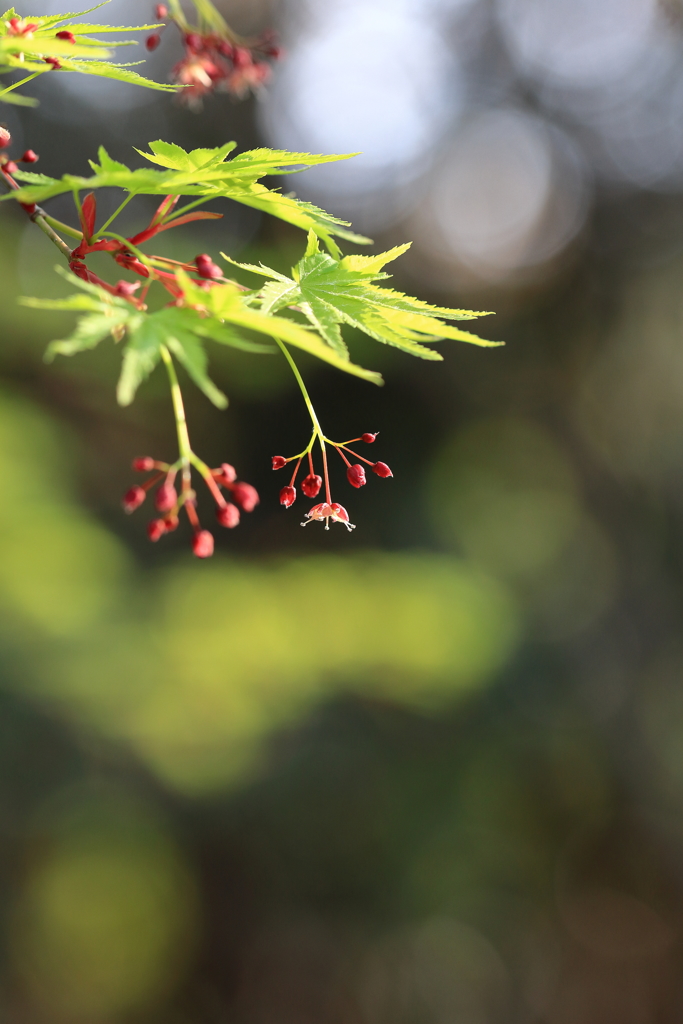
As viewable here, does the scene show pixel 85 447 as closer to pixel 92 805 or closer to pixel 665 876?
pixel 92 805

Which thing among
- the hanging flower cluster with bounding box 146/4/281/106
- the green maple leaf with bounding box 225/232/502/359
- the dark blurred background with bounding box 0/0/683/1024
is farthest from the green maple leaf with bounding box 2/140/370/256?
the dark blurred background with bounding box 0/0/683/1024

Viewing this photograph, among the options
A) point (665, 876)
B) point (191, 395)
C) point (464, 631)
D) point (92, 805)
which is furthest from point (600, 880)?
point (191, 395)

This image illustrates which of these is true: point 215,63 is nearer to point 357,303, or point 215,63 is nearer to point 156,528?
point 357,303

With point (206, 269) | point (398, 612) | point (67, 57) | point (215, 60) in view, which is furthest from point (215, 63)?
point (398, 612)

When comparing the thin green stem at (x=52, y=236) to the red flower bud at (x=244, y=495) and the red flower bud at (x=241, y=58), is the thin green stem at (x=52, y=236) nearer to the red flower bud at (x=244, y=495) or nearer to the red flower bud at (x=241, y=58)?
the red flower bud at (x=244, y=495)

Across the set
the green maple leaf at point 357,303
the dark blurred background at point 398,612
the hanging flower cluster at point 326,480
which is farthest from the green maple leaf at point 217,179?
the dark blurred background at point 398,612
